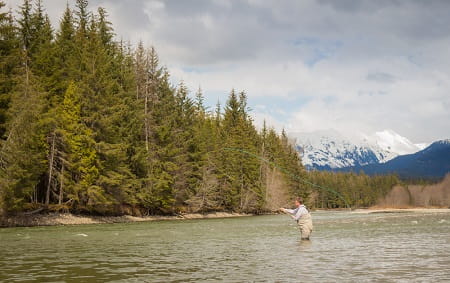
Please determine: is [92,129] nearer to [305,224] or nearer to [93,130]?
[93,130]

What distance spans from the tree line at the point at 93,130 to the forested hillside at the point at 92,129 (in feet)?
0.36

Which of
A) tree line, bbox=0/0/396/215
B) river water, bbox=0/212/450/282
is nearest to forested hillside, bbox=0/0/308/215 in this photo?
tree line, bbox=0/0/396/215

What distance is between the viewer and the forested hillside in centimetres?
3800

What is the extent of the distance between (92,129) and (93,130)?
0.13m

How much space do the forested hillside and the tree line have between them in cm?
11

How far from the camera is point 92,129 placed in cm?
4547

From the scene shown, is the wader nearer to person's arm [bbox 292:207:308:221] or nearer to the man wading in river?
the man wading in river

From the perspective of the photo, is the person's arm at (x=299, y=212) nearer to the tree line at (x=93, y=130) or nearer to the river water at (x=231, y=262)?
the river water at (x=231, y=262)

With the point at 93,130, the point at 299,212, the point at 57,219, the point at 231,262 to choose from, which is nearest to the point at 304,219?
the point at 299,212

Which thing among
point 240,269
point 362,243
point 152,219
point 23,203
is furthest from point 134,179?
point 240,269

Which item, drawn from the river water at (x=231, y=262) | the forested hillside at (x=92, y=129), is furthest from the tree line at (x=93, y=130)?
the river water at (x=231, y=262)

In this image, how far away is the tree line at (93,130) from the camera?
38031mm

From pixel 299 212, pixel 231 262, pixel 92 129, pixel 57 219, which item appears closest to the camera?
pixel 231 262

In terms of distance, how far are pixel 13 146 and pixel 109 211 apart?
13552 mm
